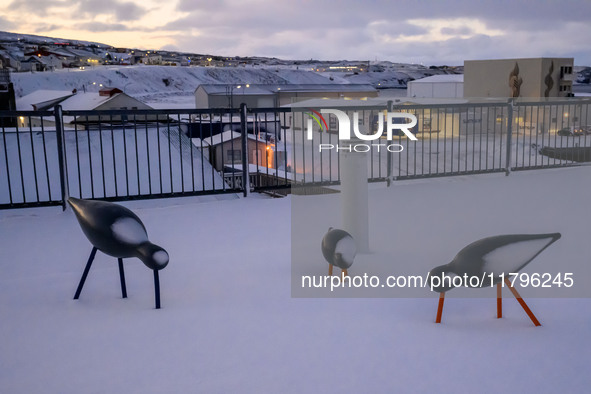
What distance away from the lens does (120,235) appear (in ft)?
8.95

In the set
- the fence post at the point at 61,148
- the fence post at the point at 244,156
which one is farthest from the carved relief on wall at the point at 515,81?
the fence post at the point at 61,148

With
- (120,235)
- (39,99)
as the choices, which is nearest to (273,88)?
(39,99)

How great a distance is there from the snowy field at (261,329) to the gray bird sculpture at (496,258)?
0.77 feet

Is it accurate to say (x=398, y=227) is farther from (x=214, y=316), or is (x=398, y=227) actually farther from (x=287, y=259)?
(x=214, y=316)

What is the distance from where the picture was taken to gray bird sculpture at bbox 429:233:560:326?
2391mm

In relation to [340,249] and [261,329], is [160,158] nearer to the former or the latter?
[340,249]

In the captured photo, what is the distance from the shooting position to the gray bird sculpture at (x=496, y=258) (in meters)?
2.39

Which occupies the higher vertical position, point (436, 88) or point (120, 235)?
point (436, 88)

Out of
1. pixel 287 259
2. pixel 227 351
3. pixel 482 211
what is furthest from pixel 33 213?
pixel 482 211

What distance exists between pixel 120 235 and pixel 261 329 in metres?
0.89

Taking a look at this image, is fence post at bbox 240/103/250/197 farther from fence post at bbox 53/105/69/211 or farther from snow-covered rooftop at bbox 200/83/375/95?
snow-covered rooftop at bbox 200/83/375/95

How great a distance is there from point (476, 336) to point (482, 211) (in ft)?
8.84

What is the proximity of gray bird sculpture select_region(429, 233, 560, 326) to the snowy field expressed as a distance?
23 cm

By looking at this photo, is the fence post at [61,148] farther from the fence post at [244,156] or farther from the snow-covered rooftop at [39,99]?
the snow-covered rooftop at [39,99]
